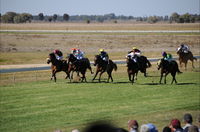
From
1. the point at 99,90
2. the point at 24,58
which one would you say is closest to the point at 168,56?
the point at 99,90

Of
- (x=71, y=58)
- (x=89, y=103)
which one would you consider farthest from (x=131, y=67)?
(x=89, y=103)

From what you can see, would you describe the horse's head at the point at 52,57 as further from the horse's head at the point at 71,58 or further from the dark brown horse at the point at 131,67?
the dark brown horse at the point at 131,67

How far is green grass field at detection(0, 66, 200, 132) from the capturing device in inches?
664

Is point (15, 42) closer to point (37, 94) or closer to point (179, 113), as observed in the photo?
point (37, 94)

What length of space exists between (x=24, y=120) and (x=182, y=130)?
9.39 metres

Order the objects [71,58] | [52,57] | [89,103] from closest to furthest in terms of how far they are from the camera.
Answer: [89,103] → [52,57] → [71,58]

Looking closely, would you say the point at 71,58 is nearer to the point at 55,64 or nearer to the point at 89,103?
the point at 55,64

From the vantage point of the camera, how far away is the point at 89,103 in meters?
20.9

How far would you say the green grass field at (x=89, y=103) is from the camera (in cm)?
1686

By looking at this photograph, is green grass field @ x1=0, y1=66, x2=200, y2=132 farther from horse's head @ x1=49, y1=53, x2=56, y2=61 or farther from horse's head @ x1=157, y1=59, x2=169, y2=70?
horse's head @ x1=49, y1=53, x2=56, y2=61

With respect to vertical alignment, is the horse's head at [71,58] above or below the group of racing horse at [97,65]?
above

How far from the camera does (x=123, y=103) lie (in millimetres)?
21031

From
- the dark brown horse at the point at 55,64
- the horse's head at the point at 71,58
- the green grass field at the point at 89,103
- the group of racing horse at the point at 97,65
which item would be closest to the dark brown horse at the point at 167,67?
the group of racing horse at the point at 97,65

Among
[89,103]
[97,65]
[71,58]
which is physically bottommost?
[89,103]
